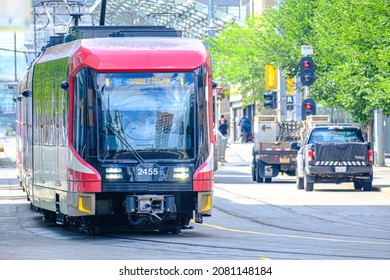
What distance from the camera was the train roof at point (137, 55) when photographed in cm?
2056

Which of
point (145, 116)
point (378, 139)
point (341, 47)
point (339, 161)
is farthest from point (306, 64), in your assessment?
point (145, 116)

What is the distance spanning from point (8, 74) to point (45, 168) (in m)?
108

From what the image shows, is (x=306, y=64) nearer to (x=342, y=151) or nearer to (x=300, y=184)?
(x=300, y=184)

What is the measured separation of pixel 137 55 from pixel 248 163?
40964 mm

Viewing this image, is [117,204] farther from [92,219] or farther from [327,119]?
[327,119]

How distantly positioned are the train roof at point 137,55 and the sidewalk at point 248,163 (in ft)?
51.0

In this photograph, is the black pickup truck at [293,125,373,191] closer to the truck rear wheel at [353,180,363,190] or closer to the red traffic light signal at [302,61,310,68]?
the truck rear wheel at [353,180,363,190]

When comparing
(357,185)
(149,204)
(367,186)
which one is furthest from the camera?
(357,185)

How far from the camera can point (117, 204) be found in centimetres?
2061

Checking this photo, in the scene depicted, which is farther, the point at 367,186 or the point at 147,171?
the point at 367,186

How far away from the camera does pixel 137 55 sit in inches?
815
